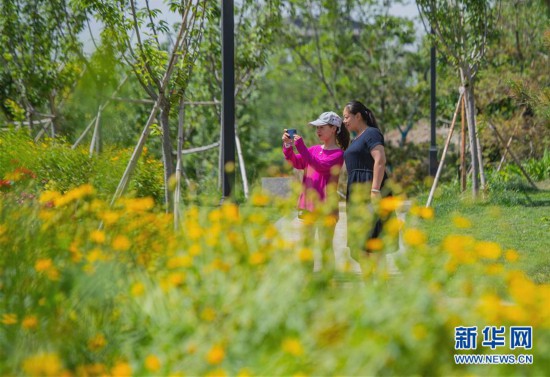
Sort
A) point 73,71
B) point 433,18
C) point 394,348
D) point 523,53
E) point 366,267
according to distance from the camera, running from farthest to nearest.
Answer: point 523,53, point 73,71, point 433,18, point 366,267, point 394,348

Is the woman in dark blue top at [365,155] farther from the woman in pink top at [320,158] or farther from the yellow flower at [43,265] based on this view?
the yellow flower at [43,265]

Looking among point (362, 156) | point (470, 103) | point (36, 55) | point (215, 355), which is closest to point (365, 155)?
point (362, 156)

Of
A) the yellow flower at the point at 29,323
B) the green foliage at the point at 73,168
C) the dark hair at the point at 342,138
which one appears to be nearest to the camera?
the yellow flower at the point at 29,323

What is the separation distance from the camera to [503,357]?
3172 mm

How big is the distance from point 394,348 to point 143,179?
761cm

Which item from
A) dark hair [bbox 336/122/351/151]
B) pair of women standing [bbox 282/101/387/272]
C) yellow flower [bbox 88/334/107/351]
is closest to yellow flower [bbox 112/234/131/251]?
yellow flower [bbox 88/334/107/351]

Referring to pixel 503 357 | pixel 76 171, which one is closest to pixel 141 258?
pixel 503 357

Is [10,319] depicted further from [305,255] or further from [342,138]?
[342,138]

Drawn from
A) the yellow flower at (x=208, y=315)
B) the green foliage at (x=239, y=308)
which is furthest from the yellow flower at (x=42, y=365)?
the yellow flower at (x=208, y=315)

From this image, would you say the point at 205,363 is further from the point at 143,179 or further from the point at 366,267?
the point at 143,179

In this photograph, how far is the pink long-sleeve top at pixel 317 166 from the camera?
5.80 meters

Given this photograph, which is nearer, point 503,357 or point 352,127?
point 503,357

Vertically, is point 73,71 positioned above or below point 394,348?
above

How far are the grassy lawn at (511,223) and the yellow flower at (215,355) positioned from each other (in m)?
4.25
